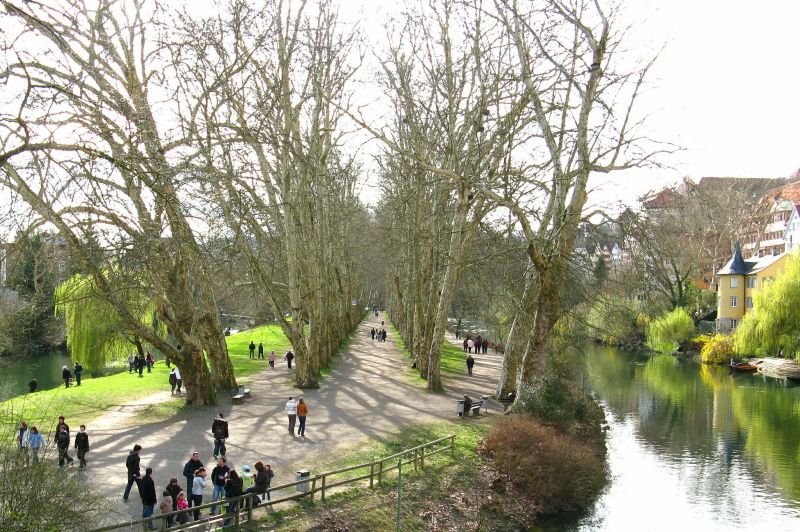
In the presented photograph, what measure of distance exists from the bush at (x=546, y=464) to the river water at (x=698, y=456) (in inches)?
26.0

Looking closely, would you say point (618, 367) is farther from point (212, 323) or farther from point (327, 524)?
point (327, 524)

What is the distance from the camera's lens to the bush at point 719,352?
56.2 meters

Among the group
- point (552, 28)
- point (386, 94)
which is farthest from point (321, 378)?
point (552, 28)

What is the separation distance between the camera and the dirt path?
53.5 feet

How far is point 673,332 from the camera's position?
207 feet

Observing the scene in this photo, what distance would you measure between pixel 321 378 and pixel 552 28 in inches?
821

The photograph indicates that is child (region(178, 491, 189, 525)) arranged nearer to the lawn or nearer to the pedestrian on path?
the lawn

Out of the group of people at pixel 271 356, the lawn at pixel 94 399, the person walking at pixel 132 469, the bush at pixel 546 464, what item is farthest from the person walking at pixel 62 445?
the group of people at pixel 271 356

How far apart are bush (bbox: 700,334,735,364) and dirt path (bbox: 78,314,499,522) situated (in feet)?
94.8

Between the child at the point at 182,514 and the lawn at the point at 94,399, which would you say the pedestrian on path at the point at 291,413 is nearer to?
the lawn at the point at 94,399

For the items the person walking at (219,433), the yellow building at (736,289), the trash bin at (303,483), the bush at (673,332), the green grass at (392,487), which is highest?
the yellow building at (736,289)

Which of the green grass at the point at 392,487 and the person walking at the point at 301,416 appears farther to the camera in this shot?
the person walking at the point at 301,416

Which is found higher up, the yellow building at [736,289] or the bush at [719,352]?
the yellow building at [736,289]

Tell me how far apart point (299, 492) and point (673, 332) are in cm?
5560
